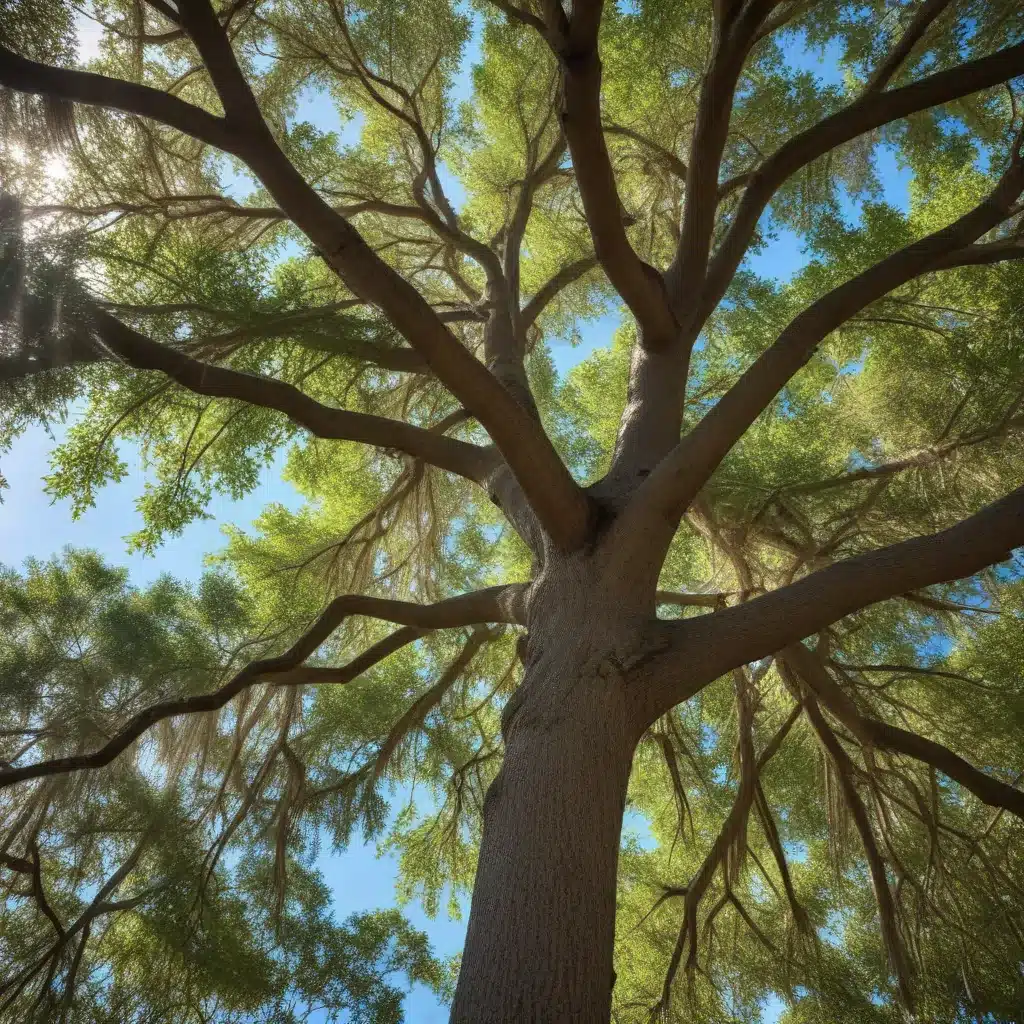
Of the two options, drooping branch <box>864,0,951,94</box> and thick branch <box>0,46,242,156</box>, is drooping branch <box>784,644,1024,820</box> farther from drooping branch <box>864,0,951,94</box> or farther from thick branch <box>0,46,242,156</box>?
thick branch <box>0,46,242,156</box>

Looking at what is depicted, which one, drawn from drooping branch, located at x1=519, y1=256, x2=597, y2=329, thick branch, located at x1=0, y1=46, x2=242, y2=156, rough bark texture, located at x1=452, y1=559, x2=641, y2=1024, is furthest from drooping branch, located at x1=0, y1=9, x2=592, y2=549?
drooping branch, located at x1=519, y1=256, x2=597, y2=329

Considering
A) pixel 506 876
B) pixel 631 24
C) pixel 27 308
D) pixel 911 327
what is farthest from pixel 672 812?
pixel 631 24

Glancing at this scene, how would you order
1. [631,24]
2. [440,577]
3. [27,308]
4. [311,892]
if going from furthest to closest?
[440,577] → [631,24] → [311,892] → [27,308]

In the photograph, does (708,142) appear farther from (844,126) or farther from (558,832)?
(558,832)

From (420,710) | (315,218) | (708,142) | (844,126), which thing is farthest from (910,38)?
(420,710)

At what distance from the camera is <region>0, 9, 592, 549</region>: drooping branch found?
2.06 metres

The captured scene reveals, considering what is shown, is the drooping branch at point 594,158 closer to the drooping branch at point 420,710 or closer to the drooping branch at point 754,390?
the drooping branch at point 754,390

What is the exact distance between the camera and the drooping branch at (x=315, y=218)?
2.06 meters

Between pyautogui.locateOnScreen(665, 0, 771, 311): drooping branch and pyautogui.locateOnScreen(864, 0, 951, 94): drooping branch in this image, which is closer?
pyautogui.locateOnScreen(665, 0, 771, 311): drooping branch

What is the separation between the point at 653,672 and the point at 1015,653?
345cm

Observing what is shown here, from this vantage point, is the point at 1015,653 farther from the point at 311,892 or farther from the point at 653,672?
the point at 311,892

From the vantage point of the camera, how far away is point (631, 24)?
4.96 metres

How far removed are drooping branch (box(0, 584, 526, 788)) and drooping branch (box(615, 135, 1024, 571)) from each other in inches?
26.1

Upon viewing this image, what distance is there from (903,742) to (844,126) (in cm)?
297
